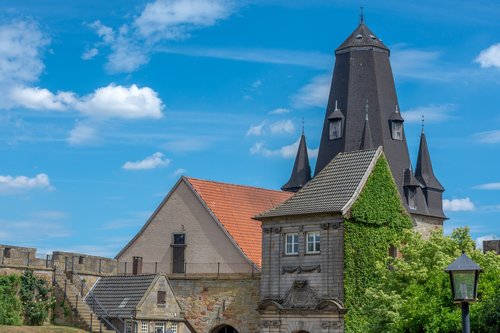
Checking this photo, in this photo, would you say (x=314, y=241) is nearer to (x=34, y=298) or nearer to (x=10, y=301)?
(x=34, y=298)

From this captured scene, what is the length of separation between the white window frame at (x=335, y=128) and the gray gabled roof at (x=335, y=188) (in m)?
18.3

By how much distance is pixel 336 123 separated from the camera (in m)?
61.8

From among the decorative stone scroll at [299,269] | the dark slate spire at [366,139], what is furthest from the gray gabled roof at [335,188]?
the dark slate spire at [366,139]

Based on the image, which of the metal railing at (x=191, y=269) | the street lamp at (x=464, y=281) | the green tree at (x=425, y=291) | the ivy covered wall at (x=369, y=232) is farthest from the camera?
the metal railing at (x=191, y=269)

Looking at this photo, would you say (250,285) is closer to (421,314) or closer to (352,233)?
(352,233)

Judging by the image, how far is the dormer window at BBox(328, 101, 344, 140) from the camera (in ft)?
201

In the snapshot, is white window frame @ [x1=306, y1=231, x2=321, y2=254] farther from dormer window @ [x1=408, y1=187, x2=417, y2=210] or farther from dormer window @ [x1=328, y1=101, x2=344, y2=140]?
dormer window @ [x1=408, y1=187, x2=417, y2=210]

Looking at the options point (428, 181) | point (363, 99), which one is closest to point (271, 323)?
point (363, 99)

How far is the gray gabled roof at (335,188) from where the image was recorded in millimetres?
39969

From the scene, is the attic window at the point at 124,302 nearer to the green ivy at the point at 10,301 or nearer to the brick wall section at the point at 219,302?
the brick wall section at the point at 219,302

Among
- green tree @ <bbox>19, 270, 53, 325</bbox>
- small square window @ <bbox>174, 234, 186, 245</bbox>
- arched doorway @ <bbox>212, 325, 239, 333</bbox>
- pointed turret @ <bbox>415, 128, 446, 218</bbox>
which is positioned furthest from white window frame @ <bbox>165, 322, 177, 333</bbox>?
pointed turret @ <bbox>415, 128, 446, 218</bbox>

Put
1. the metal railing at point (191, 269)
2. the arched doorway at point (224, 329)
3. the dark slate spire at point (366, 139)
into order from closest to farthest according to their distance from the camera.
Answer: the metal railing at point (191, 269) < the arched doorway at point (224, 329) < the dark slate spire at point (366, 139)

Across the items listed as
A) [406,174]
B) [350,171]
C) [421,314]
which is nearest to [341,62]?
[406,174]

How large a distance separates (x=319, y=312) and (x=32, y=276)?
45.8 ft
